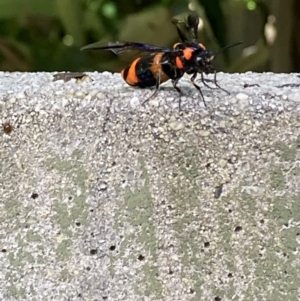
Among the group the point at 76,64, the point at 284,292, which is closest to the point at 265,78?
the point at 284,292

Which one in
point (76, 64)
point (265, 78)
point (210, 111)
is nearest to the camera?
point (210, 111)

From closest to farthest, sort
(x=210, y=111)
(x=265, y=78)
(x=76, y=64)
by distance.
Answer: (x=210, y=111) < (x=265, y=78) < (x=76, y=64)


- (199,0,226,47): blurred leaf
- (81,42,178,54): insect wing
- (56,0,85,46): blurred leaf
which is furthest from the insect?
(56,0,85,46): blurred leaf

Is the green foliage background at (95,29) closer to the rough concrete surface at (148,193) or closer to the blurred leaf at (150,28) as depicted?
the blurred leaf at (150,28)

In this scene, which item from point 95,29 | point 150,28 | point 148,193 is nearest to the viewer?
point 148,193

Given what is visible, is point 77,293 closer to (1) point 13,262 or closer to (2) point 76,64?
(1) point 13,262

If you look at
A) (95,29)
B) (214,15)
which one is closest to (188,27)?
(214,15)

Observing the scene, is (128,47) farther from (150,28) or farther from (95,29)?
(95,29)

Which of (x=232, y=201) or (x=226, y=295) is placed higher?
(x=232, y=201)
